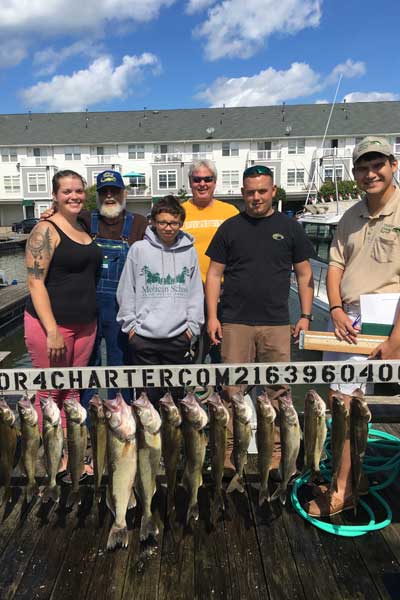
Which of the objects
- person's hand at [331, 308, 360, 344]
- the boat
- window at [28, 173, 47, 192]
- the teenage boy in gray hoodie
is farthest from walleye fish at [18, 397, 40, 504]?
window at [28, 173, 47, 192]

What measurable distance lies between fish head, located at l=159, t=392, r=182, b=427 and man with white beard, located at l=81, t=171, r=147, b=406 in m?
1.45

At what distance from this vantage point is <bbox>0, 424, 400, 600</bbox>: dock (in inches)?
107

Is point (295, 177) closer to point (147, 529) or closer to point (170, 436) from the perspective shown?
point (170, 436)

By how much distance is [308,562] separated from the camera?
2.93 m

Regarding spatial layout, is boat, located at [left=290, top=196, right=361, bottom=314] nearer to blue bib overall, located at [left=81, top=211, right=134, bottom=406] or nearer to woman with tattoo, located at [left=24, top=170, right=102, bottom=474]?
blue bib overall, located at [left=81, top=211, right=134, bottom=406]

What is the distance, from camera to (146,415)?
279cm

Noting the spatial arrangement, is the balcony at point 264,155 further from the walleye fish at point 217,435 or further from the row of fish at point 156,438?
the walleye fish at point 217,435

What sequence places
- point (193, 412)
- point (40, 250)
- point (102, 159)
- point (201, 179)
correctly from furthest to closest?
1. point (102, 159)
2. point (201, 179)
3. point (40, 250)
4. point (193, 412)

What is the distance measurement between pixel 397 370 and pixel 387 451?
71.0 inches

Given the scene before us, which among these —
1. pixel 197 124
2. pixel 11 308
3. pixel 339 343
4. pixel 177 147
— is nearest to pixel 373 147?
pixel 339 343

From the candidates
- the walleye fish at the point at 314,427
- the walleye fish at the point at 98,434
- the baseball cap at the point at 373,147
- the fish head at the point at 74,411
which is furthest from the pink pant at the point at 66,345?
the baseball cap at the point at 373,147

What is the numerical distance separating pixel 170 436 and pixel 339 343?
4.49 ft

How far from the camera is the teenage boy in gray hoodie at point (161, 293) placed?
3.73 m

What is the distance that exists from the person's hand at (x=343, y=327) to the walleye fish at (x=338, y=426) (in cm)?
47
